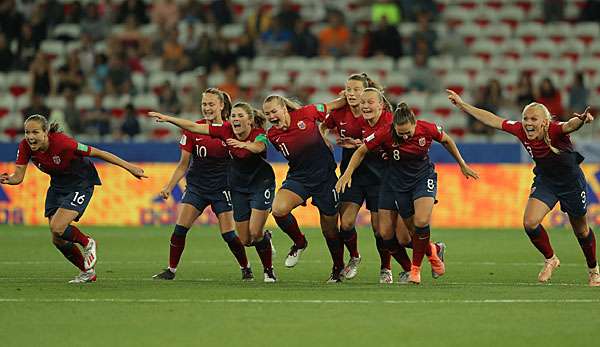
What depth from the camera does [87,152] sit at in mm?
13180

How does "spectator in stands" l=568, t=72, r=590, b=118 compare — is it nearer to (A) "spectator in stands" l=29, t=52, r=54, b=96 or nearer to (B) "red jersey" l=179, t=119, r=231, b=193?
(A) "spectator in stands" l=29, t=52, r=54, b=96

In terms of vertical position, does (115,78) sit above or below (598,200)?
above

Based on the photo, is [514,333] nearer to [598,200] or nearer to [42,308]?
[42,308]

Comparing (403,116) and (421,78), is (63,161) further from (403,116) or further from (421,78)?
(421,78)

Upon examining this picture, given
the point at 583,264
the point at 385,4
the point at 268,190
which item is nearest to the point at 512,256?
the point at 583,264

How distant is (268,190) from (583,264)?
180 inches

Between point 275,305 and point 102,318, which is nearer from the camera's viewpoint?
point 102,318

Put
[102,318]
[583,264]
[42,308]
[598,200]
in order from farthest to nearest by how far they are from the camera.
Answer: [598,200], [583,264], [42,308], [102,318]

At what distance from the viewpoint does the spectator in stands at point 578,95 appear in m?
24.4

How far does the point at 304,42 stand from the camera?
86.6ft

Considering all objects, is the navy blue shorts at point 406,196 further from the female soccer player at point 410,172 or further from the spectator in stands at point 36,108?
the spectator in stands at point 36,108

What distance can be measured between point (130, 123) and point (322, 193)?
37.0ft

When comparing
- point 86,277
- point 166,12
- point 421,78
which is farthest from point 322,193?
point 166,12

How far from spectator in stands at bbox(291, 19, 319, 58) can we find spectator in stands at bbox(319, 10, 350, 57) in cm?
31
